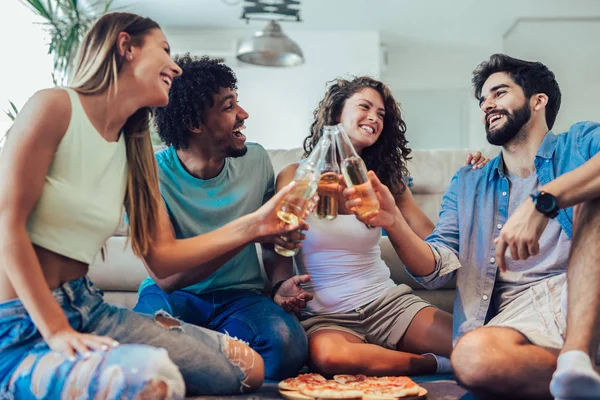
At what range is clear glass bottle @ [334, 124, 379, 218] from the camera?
147 centimetres

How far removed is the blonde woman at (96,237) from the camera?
3.63 ft

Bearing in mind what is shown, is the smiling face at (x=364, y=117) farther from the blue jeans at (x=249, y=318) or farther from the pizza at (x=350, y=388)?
the pizza at (x=350, y=388)

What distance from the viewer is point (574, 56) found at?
6168mm

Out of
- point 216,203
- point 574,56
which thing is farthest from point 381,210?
point 574,56

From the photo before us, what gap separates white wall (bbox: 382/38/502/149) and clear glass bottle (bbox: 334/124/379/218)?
19.3ft

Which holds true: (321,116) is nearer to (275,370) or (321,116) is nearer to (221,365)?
(275,370)

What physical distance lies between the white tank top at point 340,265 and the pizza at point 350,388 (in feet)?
0.96

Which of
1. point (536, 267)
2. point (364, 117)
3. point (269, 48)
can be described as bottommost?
point (536, 267)

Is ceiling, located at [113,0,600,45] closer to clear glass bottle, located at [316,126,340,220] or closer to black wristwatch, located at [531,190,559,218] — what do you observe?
clear glass bottle, located at [316,126,340,220]

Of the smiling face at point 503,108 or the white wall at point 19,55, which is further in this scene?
the white wall at point 19,55

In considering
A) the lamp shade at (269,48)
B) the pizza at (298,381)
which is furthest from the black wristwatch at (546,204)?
the lamp shade at (269,48)

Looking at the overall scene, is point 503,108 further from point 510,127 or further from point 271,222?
point 271,222

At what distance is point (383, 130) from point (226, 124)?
0.64m

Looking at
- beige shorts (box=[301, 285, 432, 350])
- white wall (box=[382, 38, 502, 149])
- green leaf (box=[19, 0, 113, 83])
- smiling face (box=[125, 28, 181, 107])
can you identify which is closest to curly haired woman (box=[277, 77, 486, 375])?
beige shorts (box=[301, 285, 432, 350])
